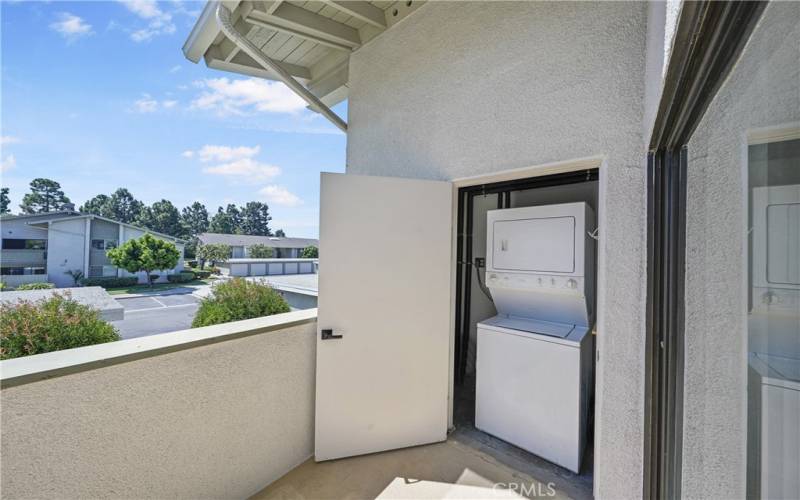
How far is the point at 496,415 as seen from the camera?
288 centimetres

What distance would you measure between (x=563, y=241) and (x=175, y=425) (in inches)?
123

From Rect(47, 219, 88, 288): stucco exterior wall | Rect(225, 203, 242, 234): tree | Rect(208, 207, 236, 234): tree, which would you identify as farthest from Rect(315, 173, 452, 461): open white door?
Rect(225, 203, 242, 234): tree

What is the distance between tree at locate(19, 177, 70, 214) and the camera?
9.92 ft

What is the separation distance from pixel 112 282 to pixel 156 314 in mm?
1027

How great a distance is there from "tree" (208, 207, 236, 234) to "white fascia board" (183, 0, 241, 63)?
4528mm

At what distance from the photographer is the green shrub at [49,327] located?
173 cm

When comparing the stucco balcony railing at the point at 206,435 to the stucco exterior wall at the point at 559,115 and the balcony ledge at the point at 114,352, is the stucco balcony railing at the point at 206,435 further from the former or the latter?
the stucco exterior wall at the point at 559,115

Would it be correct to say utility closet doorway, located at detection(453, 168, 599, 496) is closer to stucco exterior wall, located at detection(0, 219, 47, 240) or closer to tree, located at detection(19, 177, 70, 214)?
stucco exterior wall, located at detection(0, 219, 47, 240)

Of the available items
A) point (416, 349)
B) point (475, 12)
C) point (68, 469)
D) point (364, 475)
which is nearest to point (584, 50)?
point (475, 12)

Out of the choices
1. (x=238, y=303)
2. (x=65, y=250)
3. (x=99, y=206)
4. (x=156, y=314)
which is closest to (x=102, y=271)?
(x=65, y=250)

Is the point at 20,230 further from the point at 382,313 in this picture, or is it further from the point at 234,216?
the point at 234,216

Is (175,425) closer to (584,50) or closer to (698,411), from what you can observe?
(698,411)

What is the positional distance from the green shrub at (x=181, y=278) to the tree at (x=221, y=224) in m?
4.09

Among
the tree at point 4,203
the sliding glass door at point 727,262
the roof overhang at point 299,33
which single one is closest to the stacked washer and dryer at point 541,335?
the sliding glass door at point 727,262
